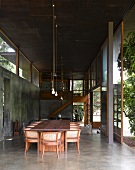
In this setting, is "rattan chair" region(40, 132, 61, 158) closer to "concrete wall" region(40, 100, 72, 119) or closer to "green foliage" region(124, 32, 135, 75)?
"green foliage" region(124, 32, 135, 75)

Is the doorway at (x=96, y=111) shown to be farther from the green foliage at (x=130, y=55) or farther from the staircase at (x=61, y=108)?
the green foliage at (x=130, y=55)

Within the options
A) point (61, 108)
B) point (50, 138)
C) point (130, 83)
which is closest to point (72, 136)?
point (50, 138)

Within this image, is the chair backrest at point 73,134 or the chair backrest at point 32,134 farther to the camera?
the chair backrest at point 73,134

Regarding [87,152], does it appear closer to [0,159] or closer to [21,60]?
[0,159]

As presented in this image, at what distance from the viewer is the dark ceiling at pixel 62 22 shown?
758cm

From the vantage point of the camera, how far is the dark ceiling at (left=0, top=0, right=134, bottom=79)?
24.9 feet

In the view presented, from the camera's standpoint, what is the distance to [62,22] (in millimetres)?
9188

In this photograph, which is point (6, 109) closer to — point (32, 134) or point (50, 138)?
point (32, 134)

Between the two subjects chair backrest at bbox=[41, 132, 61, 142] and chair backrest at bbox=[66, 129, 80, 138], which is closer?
chair backrest at bbox=[41, 132, 61, 142]

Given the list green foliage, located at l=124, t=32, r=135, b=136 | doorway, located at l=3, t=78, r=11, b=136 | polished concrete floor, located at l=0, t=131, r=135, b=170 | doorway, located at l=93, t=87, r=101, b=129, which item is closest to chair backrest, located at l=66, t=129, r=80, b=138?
polished concrete floor, located at l=0, t=131, r=135, b=170

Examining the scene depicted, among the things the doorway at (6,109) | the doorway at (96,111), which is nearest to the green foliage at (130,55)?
the doorway at (6,109)

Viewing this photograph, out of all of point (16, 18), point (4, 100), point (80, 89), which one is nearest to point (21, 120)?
point (4, 100)

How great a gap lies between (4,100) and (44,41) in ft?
10.6

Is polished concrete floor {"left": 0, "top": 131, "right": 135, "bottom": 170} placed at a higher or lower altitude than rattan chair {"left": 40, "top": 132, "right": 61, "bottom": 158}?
lower
